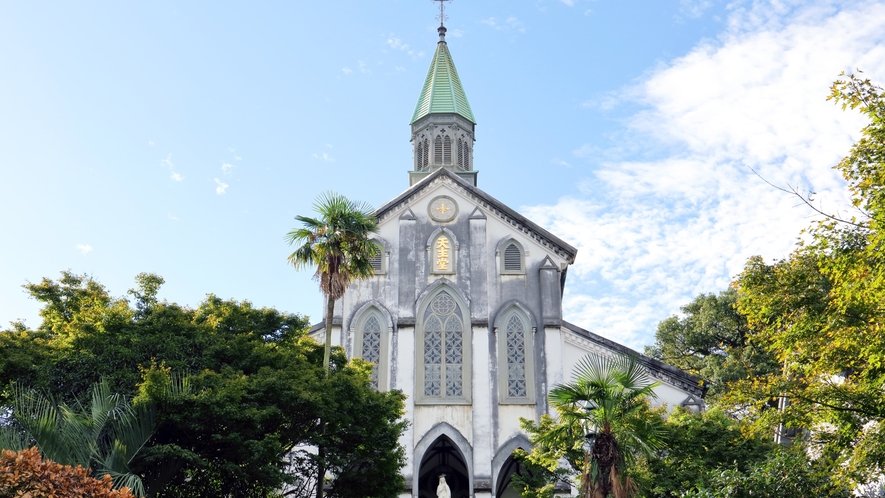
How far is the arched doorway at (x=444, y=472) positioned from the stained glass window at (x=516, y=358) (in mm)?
4046

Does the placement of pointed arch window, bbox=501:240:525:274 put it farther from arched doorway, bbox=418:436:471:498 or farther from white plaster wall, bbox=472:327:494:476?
arched doorway, bbox=418:436:471:498

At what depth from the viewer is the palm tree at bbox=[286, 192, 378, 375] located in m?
23.8

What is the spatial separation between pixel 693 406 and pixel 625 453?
18289 millimetres

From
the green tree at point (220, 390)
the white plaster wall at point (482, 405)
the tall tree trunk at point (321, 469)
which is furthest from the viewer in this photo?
the white plaster wall at point (482, 405)

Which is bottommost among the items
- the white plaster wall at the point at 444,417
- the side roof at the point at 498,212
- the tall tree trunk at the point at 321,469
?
the tall tree trunk at the point at 321,469

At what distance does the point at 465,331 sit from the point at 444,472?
19.8 ft

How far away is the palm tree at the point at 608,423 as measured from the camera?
13.3 metres

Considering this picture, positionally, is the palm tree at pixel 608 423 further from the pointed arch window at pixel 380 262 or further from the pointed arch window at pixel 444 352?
the pointed arch window at pixel 380 262

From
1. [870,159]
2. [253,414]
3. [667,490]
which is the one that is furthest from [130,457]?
[870,159]

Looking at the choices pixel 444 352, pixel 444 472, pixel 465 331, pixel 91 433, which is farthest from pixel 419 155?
pixel 91 433

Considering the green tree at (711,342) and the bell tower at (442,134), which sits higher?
the bell tower at (442,134)

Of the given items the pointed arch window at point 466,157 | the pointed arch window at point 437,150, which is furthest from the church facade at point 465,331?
the pointed arch window at point 466,157

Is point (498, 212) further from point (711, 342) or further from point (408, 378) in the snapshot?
point (711, 342)

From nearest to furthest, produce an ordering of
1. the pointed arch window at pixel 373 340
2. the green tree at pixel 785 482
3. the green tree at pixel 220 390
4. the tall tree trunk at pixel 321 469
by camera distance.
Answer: the green tree at pixel 785 482
the green tree at pixel 220 390
the tall tree trunk at pixel 321 469
the pointed arch window at pixel 373 340
